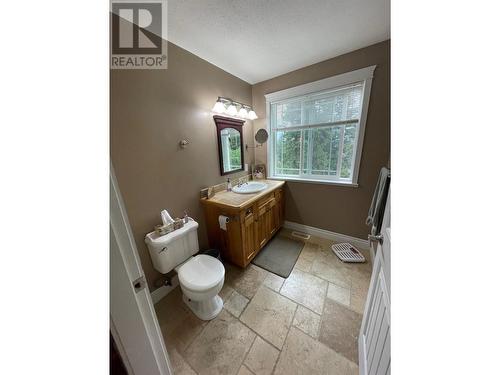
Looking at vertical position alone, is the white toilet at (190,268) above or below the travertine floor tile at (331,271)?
above

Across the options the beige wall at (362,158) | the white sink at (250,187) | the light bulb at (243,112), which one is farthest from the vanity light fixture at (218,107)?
the white sink at (250,187)

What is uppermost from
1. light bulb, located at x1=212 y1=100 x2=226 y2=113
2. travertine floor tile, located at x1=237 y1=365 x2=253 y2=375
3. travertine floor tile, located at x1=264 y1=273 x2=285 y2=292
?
light bulb, located at x1=212 y1=100 x2=226 y2=113

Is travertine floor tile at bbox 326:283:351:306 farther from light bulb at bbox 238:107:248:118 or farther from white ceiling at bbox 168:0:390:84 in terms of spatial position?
white ceiling at bbox 168:0:390:84

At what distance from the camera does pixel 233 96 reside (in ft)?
7.09

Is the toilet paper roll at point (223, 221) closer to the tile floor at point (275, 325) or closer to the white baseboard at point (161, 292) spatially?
the tile floor at point (275, 325)

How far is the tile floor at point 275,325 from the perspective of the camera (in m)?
1.06

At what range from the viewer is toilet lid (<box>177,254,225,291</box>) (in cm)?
124

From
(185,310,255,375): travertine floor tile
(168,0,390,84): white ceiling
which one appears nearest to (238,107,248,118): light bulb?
(168,0,390,84): white ceiling

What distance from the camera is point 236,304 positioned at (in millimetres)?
1450

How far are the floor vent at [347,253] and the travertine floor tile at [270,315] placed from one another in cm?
92
